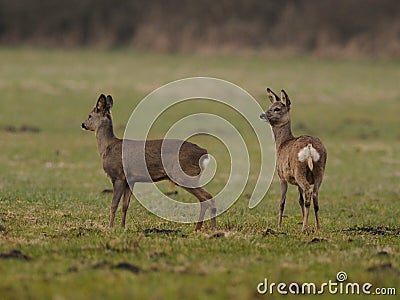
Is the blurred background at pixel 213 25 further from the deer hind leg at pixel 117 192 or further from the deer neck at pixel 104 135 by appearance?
the deer hind leg at pixel 117 192

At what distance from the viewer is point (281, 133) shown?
13.1 m

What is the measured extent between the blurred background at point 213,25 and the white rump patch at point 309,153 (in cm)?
4660

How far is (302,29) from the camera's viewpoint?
6091cm

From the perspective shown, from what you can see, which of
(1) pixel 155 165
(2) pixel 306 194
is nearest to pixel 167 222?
(1) pixel 155 165

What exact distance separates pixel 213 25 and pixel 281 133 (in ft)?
162

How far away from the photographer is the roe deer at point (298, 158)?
11.4 metres

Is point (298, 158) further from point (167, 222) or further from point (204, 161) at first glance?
point (167, 222)

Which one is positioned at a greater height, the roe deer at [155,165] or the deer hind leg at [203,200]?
the roe deer at [155,165]

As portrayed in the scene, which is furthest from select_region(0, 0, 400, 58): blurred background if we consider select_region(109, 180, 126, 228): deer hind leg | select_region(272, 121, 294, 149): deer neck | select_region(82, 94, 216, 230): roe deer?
select_region(109, 180, 126, 228): deer hind leg

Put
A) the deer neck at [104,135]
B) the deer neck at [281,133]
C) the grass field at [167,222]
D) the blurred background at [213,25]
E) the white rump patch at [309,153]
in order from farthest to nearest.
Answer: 1. the blurred background at [213,25]
2. the deer neck at [281,133]
3. the deer neck at [104,135]
4. the white rump patch at [309,153]
5. the grass field at [167,222]

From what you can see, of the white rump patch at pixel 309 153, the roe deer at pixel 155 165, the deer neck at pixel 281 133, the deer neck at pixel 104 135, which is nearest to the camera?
the roe deer at pixel 155 165

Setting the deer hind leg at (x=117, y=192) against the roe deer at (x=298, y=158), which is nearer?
the deer hind leg at (x=117, y=192)

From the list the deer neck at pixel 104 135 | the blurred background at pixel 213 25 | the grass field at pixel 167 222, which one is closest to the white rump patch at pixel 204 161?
the grass field at pixel 167 222

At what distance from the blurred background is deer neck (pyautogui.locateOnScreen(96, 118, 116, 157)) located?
46.4m
